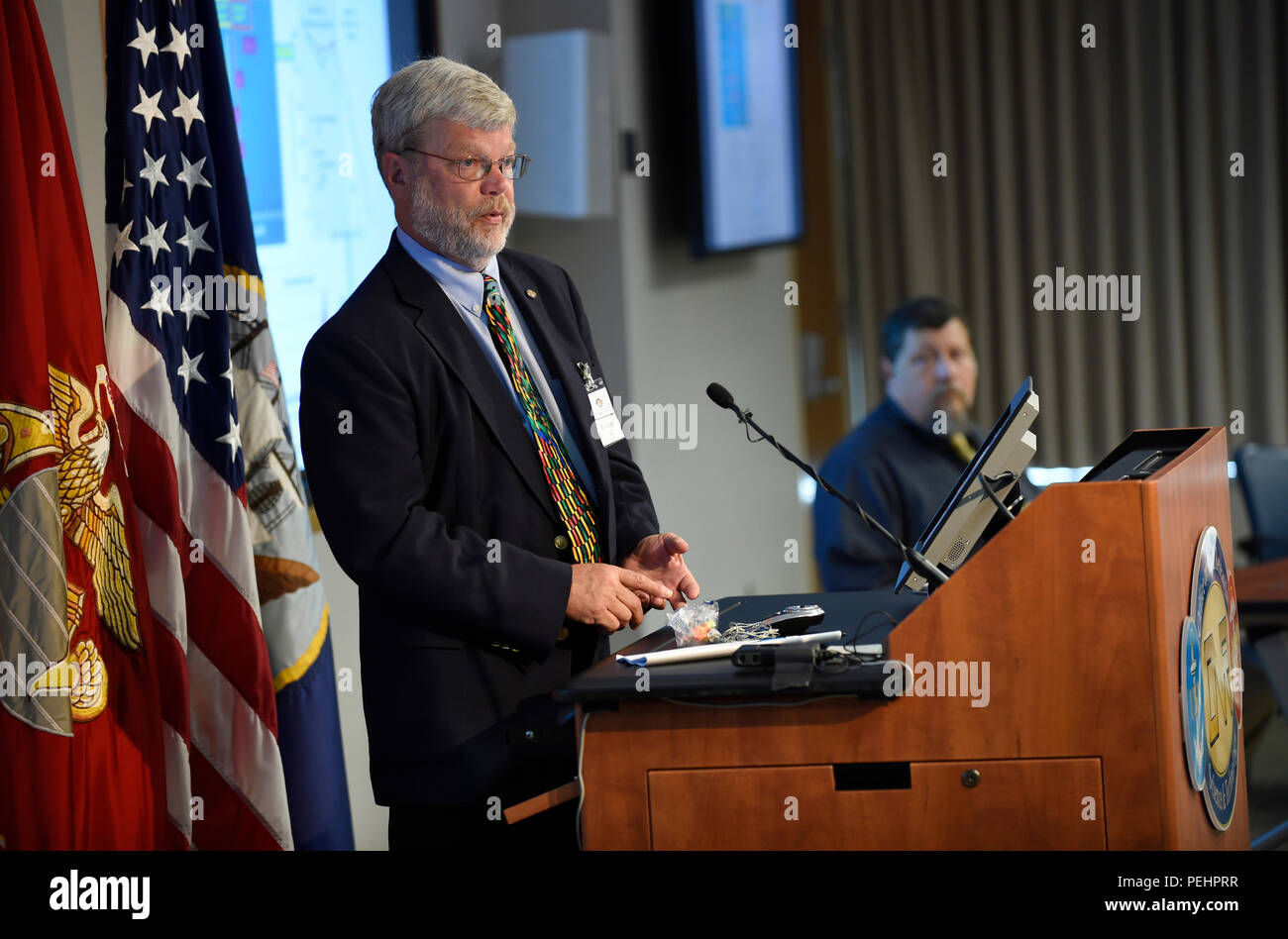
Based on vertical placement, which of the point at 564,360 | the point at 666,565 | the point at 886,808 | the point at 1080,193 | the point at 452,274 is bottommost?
the point at 886,808

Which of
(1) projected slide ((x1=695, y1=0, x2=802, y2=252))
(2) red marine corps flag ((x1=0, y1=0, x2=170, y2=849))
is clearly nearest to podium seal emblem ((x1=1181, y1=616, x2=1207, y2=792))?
(2) red marine corps flag ((x1=0, y1=0, x2=170, y2=849))

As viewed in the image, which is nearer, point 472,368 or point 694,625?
point 694,625

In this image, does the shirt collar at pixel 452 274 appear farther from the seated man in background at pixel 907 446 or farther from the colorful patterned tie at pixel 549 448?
the seated man in background at pixel 907 446

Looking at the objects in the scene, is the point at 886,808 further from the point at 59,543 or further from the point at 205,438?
the point at 205,438

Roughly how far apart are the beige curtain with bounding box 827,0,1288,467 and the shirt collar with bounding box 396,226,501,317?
3931mm

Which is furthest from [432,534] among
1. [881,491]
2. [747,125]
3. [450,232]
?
[747,125]

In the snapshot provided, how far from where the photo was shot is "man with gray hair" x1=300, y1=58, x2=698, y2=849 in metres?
1.87

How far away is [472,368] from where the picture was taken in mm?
2020

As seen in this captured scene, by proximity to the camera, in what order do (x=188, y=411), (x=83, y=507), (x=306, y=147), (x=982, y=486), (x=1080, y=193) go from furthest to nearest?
(x=1080, y=193)
(x=306, y=147)
(x=188, y=411)
(x=83, y=507)
(x=982, y=486)

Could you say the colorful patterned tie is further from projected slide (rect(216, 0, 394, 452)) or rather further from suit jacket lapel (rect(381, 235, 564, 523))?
projected slide (rect(216, 0, 394, 452))

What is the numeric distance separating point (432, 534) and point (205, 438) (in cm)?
95

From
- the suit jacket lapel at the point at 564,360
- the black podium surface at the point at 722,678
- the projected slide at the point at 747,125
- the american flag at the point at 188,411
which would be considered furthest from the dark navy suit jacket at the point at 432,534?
the projected slide at the point at 747,125

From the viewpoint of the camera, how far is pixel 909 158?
5781 millimetres
